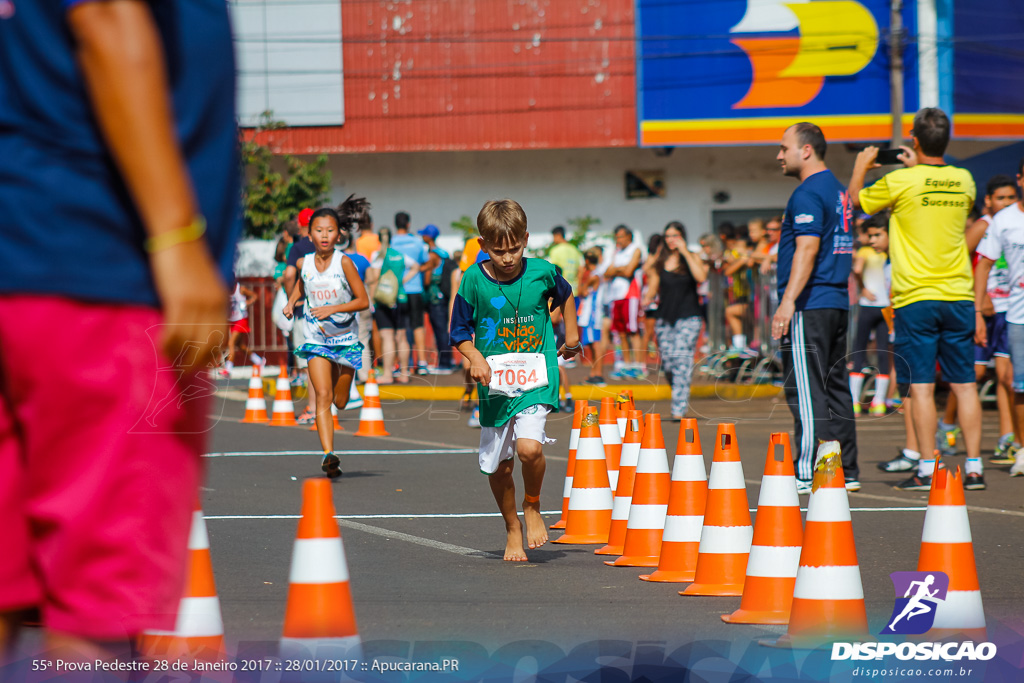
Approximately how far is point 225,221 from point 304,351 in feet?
25.4

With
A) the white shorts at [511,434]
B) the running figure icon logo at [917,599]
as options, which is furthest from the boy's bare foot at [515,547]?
the running figure icon logo at [917,599]

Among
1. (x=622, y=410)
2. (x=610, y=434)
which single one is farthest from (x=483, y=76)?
(x=610, y=434)

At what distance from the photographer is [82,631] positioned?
A: 2.15 metres

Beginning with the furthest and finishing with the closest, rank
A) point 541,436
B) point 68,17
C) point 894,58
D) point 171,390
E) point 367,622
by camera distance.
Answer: point 894,58 → point 541,436 → point 367,622 → point 171,390 → point 68,17

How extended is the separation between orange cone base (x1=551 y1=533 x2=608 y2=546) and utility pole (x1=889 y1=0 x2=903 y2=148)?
22446 millimetres

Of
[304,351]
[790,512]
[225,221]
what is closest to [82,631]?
[225,221]

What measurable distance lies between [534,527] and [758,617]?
1948 mm

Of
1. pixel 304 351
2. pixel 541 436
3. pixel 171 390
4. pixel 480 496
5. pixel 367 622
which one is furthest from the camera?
pixel 304 351

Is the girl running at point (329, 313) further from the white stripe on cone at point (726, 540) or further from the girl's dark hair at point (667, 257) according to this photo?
the girl's dark hair at point (667, 257)

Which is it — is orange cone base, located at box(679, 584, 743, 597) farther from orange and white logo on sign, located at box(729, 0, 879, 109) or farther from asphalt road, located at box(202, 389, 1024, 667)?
orange and white logo on sign, located at box(729, 0, 879, 109)

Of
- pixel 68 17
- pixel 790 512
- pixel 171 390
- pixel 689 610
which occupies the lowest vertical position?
pixel 689 610

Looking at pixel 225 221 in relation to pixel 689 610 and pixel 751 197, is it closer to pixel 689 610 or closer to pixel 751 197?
pixel 689 610

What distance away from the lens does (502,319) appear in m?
6.69

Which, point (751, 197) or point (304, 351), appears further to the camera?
point (751, 197)
